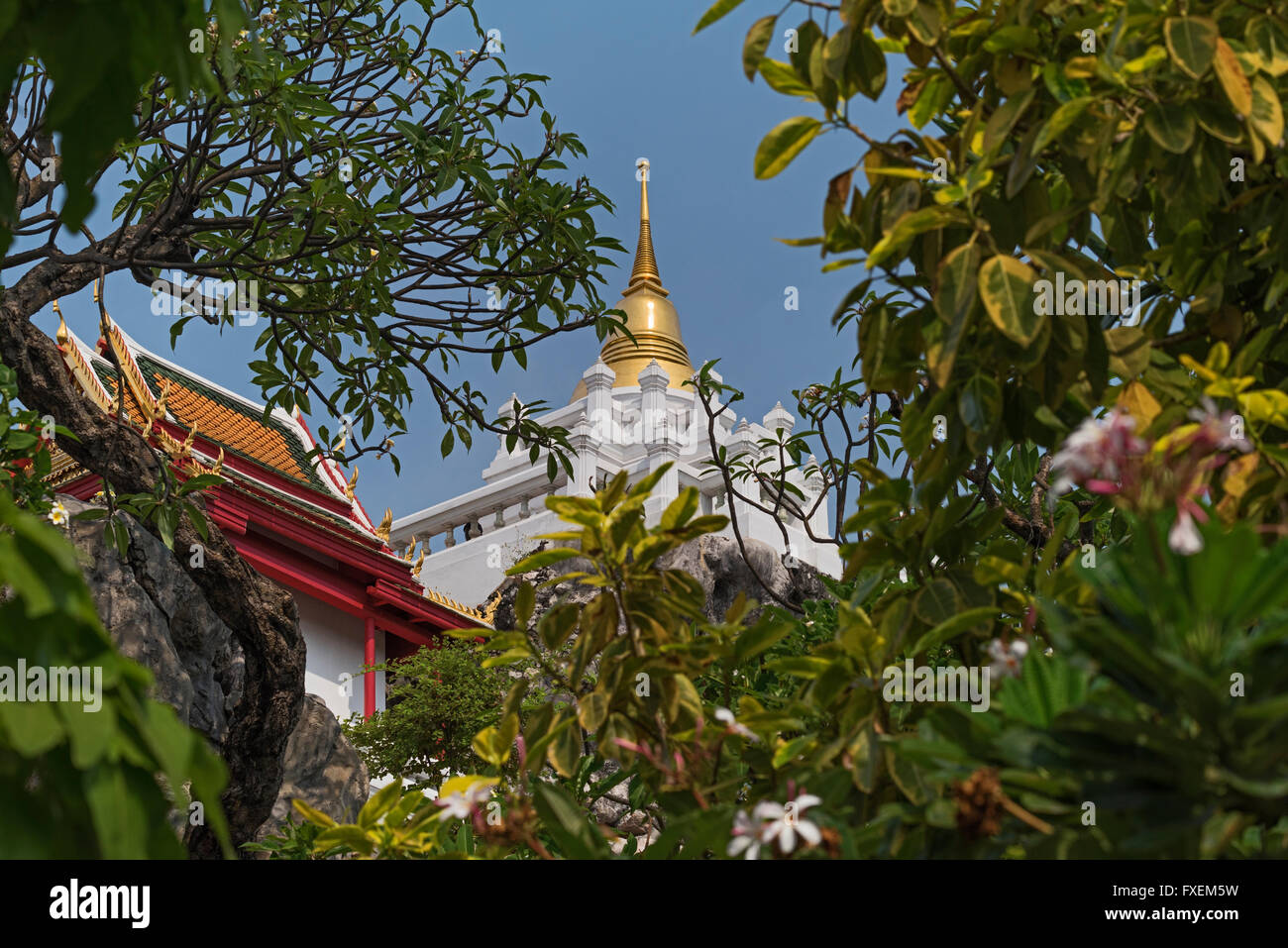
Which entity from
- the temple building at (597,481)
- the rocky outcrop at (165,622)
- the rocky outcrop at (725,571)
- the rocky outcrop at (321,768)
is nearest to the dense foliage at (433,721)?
the rocky outcrop at (321,768)

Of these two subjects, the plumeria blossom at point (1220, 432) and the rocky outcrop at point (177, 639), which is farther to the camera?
the rocky outcrop at point (177, 639)

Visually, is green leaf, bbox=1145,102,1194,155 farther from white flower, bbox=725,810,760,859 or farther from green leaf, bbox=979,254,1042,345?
white flower, bbox=725,810,760,859

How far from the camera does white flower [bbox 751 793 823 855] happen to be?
4.87 feet

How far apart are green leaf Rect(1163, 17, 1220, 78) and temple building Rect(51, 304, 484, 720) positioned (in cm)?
1386

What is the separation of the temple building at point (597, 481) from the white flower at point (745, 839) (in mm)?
19108

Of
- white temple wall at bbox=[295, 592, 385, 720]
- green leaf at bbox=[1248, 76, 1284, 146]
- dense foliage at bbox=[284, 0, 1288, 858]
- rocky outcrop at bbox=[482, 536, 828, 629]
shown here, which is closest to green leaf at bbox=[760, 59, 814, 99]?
dense foliage at bbox=[284, 0, 1288, 858]

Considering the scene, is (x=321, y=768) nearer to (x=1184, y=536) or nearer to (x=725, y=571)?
(x=725, y=571)

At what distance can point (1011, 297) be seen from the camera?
1826 millimetres

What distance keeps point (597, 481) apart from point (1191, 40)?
20645 mm

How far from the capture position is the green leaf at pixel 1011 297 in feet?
5.91

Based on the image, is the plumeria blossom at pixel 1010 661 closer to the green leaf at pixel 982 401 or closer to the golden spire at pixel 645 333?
the green leaf at pixel 982 401

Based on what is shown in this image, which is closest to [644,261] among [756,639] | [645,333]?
[645,333]

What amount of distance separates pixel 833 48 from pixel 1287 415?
88 centimetres

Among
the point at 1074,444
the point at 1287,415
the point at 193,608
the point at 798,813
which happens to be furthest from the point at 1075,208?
the point at 193,608
